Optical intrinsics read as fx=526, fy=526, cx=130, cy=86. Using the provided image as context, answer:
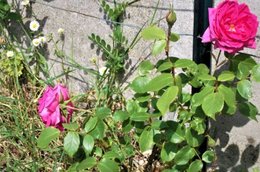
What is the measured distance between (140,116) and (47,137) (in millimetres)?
350

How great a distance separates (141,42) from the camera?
A: 96.8 inches

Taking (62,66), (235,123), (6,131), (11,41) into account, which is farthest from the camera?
(11,41)

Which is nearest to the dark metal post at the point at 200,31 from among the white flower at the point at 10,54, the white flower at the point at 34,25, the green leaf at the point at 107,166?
the green leaf at the point at 107,166

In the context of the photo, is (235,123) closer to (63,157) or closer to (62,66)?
(63,157)

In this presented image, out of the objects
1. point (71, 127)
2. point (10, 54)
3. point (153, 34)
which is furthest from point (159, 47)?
point (10, 54)

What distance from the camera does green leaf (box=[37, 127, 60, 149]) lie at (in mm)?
1768

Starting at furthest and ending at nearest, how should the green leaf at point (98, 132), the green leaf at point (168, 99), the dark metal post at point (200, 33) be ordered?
the dark metal post at point (200, 33) < the green leaf at point (98, 132) < the green leaf at point (168, 99)

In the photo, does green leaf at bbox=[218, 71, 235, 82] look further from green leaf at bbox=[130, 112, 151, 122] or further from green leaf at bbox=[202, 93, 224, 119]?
green leaf at bbox=[130, 112, 151, 122]

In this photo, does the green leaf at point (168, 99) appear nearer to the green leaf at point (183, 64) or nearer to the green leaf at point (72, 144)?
the green leaf at point (183, 64)

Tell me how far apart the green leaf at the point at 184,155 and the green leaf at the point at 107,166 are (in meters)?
0.25

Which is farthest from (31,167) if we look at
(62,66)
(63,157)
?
(62,66)

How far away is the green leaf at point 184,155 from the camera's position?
1.93 m

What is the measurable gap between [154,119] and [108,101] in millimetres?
576

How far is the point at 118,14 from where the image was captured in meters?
2.47
